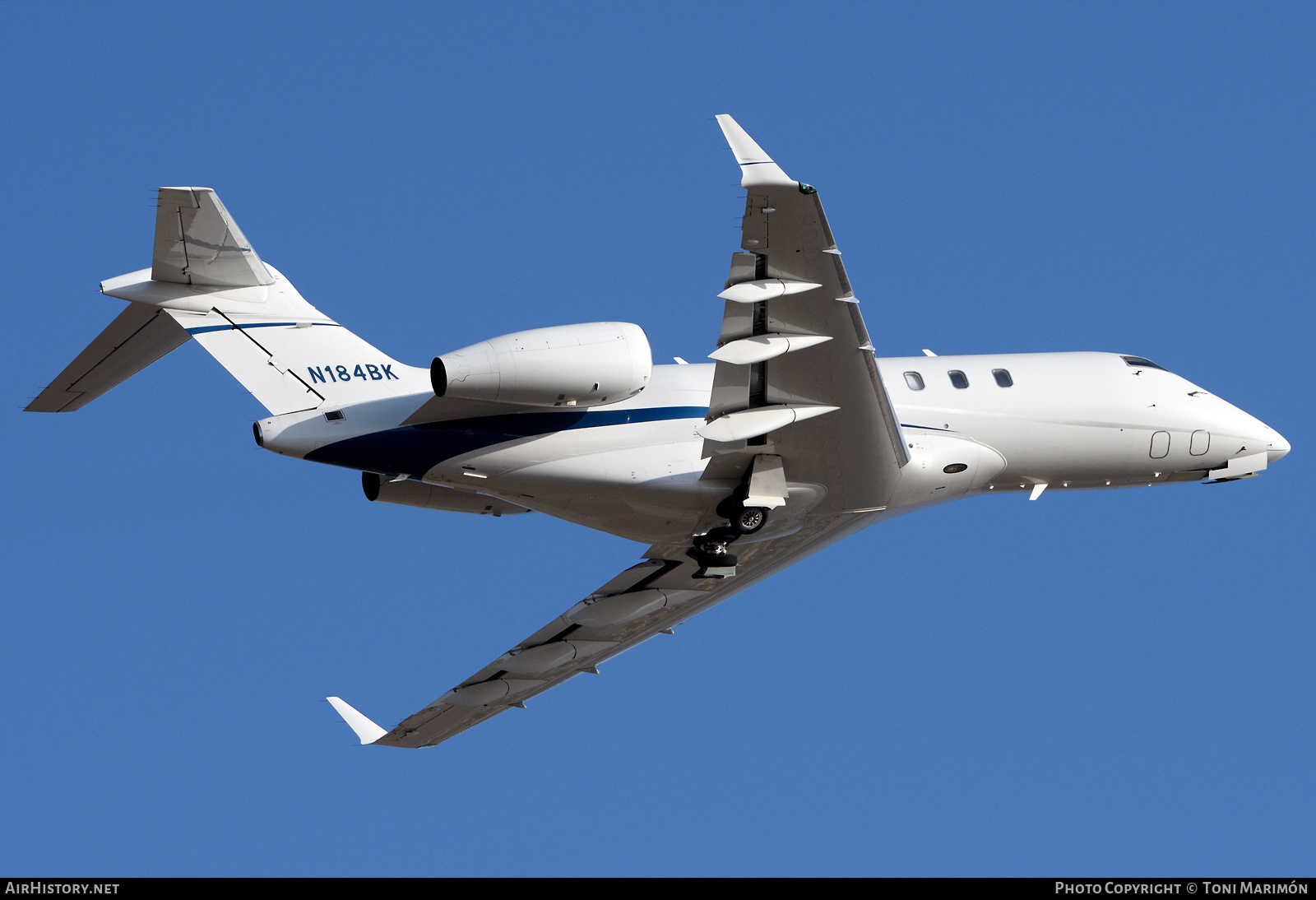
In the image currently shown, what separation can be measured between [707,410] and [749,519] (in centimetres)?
153

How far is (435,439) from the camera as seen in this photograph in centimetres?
1973

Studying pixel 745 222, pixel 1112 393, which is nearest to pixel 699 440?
pixel 745 222

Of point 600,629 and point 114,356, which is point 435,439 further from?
point 600,629

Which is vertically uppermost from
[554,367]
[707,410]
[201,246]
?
[201,246]

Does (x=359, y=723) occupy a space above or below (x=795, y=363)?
below

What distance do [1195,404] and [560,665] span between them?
10.7 metres

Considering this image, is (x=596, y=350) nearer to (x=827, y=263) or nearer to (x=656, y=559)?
(x=827, y=263)

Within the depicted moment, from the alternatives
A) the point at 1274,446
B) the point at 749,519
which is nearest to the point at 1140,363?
the point at 1274,446

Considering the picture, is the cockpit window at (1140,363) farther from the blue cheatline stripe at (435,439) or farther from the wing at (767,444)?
the blue cheatline stripe at (435,439)

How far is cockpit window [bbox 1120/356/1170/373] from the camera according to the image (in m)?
23.9

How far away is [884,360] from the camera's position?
2225cm

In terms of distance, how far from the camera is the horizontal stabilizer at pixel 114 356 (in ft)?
65.3

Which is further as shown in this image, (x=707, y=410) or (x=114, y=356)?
(x=707, y=410)

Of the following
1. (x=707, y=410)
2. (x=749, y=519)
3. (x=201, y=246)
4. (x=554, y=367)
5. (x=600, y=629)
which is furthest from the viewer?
(x=600, y=629)
